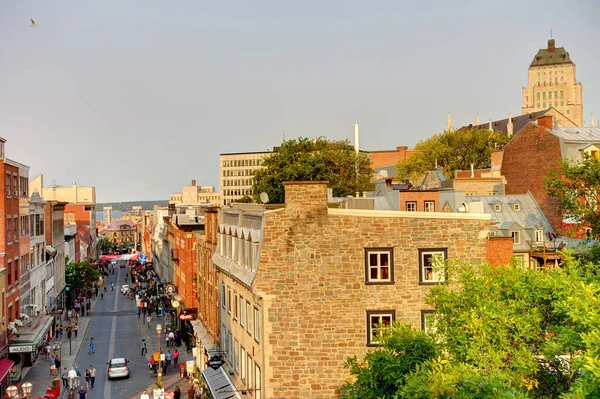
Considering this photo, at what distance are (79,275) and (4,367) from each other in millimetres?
53045

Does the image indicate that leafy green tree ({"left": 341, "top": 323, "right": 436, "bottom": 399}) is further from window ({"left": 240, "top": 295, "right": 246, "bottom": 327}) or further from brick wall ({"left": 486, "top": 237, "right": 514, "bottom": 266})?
window ({"left": 240, "top": 295, "right": 246, "bottom": 327})

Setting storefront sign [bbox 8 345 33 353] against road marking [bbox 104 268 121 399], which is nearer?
storefront sign [bbox 8 345 33 353]

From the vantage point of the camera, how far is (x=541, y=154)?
5697 cm

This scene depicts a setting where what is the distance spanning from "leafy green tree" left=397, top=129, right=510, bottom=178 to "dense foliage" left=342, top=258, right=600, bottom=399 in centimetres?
7555

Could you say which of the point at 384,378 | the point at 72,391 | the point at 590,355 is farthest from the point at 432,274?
the point at 72,391

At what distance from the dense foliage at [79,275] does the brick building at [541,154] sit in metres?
52.9

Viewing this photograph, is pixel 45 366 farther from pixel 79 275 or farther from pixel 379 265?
pixel 79 275

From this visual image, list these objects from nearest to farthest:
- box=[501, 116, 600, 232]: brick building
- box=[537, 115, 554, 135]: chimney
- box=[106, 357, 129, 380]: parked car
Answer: box=[106, 357, 129, 380]: parked car, box=[501, 116, 600, 232]: brick building, box=[537, 115, 554, 135]: chimney

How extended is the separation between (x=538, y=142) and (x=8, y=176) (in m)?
37.9

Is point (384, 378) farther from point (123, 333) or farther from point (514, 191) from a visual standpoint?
point (123, 333)

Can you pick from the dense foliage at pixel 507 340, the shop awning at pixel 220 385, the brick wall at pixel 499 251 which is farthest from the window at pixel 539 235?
the dense foliage at pixel 507 340

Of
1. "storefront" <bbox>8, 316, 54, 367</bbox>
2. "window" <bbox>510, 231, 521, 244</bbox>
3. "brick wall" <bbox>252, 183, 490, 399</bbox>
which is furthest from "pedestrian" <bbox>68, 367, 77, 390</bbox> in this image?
"window" <bbox>510, 231, 521, 244</bbox>

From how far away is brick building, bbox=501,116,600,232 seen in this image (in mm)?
53219

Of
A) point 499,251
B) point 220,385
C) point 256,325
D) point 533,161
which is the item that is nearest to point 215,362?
point 220,385
